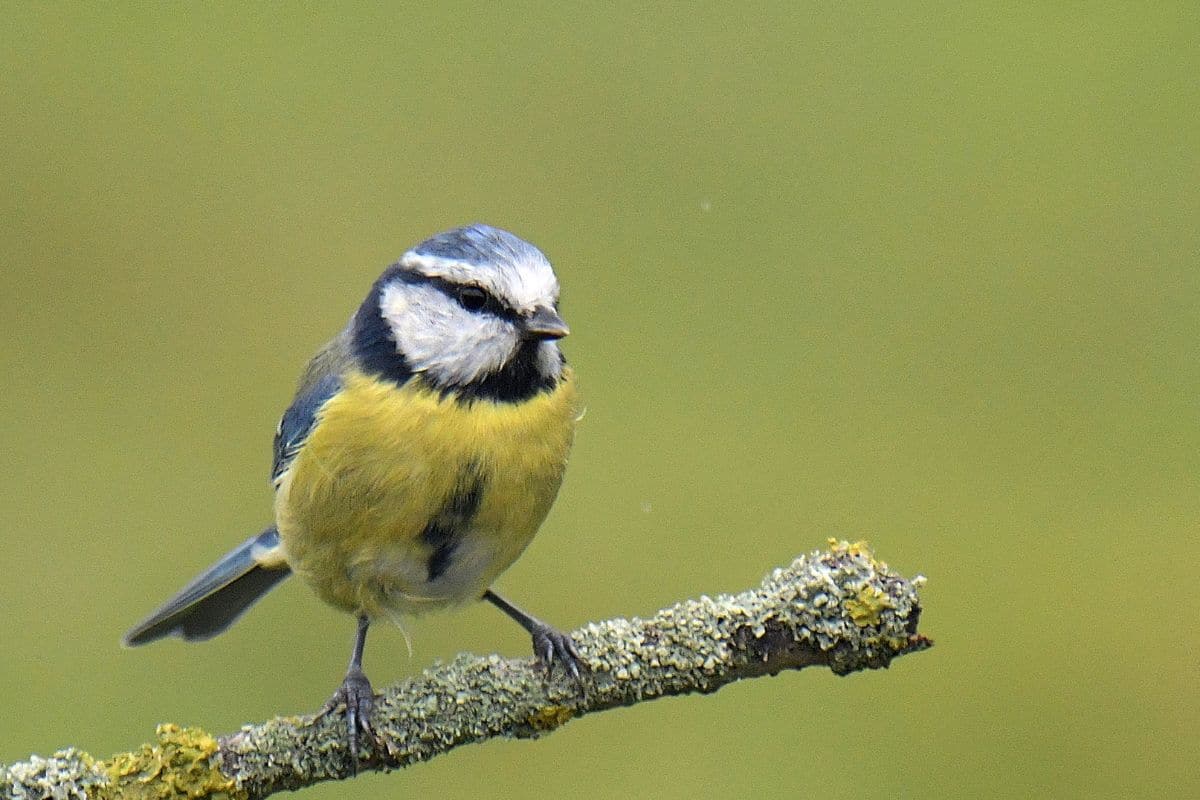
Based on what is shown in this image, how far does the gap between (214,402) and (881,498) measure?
1323 millimetres

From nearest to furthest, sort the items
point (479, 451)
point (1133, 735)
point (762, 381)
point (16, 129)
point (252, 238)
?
point (479, 451) < point (1133, 735) < point (762, 381) < point (252, 238) < point (16, 129)

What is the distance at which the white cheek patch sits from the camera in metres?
1.85

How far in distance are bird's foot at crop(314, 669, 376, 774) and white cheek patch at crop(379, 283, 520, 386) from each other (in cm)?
36

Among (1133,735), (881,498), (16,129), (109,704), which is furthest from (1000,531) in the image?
(16,129)

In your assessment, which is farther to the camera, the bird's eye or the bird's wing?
the bird's wing

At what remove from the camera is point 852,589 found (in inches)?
58.6

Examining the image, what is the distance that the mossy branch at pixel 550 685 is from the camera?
58.4 inches

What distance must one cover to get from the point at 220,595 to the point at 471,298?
67 cm

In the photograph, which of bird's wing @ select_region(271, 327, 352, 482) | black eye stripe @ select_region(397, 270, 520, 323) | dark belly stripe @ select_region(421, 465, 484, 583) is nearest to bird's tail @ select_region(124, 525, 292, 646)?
bird's wing @ select_region(271, 327, 352, 482)

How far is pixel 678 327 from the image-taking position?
10.6 feet

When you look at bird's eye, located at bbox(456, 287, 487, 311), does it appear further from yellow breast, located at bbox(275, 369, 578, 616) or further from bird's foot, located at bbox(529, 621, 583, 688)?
bird's foot, located at bbox(529, 621, 583, 688)

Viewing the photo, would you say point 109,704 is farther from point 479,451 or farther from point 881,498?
point 881,498

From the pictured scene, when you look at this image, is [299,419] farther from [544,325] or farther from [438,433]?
[544,325]

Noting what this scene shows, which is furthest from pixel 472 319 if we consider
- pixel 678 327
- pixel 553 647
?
pixel 678 327
